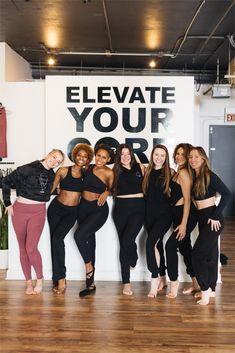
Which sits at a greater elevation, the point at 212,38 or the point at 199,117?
the point at 212,38

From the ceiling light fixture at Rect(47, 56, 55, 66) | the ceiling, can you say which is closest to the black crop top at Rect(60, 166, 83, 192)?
the ceiling

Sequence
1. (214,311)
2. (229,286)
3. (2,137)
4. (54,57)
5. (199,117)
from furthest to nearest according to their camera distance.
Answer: (199,117) → (54,57) → (2,137) → (229,286) → (214,311)

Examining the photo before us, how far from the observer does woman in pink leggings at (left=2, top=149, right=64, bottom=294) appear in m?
4.29

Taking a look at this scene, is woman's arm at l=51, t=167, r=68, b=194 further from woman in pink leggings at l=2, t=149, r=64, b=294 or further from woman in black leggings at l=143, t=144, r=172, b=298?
woman in black leggings at l=143, t=144, r=172, b=298

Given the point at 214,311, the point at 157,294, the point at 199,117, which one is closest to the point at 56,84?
the point at 157,294

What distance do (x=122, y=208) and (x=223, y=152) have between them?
647 centimetres

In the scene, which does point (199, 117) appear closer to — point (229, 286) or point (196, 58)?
point (196, 58)

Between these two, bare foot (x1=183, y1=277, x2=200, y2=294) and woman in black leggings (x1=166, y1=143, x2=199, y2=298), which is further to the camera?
bare foot (x1=183, y1=277, x2=200, y2=294)

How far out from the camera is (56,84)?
6.38 m

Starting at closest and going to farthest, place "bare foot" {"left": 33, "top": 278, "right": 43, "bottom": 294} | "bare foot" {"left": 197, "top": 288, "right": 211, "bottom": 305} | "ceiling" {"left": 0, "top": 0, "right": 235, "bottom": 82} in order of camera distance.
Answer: "bare foot" {"left": 197, "top": 288, "right": 211, "bottom": 305} → "bare foot" {"left": 33, "top": 278, "right": 43, "bottom": 294} → "ceiling" {"left": 0, "top": 0, "right": 235, "bottom": 82}

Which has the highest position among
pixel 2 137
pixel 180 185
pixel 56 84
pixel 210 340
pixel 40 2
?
pixel 40 2

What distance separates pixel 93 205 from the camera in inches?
175

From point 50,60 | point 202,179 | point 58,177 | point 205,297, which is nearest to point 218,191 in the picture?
point 202,179

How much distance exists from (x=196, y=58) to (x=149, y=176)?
5.51 metres
